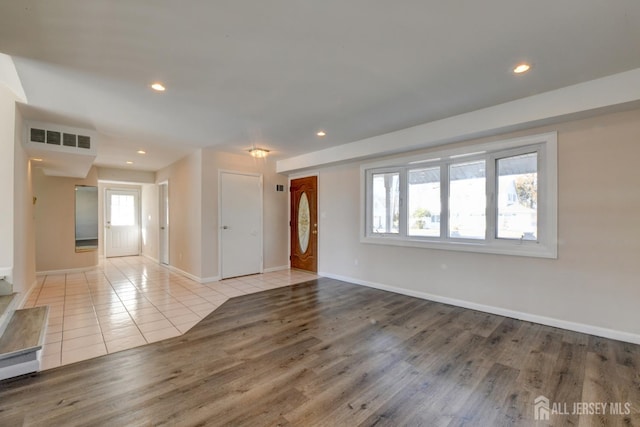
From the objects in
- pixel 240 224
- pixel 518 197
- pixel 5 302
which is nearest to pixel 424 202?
pixel 518 197

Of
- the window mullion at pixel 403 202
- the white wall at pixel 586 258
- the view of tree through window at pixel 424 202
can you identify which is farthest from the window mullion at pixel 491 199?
the window mullion at pixel 403 202

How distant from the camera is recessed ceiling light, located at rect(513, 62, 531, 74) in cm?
245

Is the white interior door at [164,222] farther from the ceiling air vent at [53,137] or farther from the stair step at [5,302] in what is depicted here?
the stair step at [5,302]

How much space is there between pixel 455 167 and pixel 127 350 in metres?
4.66

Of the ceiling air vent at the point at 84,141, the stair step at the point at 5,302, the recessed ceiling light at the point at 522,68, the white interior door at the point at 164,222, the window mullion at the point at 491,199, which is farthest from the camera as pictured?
the white interior door at the point at 164,222

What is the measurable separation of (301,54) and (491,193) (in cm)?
309

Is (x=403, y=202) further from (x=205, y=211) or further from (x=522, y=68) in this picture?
(x=205, y=211)

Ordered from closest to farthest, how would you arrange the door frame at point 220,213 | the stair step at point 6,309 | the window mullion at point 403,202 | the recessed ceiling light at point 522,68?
the recessed ceiling light at point 522,68 → the stair step at point 6,309 → the window mullion at point 403,202 → the door frame at point 220,213

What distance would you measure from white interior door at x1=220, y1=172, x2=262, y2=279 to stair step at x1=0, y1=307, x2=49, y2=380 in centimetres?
300

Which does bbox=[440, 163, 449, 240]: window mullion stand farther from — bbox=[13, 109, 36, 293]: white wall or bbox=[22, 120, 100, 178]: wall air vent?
bbox=[13, 109, 36, 293]: white wall

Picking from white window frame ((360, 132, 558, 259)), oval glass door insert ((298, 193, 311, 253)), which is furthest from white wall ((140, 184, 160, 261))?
white window frame ((360, 132, 558, 259))

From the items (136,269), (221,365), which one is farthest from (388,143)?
(136,269)

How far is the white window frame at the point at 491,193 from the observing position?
10.8 ft

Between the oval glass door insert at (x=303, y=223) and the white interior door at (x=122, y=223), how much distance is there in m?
6.08
